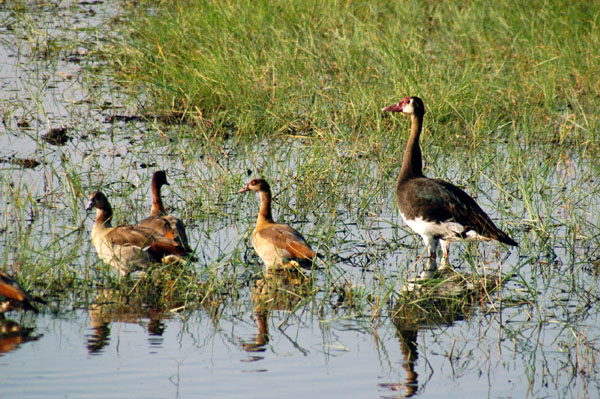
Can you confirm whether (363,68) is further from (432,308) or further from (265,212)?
(432,308)

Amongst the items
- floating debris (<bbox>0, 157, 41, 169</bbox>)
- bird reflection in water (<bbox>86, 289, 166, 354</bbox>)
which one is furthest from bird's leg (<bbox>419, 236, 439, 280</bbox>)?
floating debris (<bbox>0, 157, 41, 169</bbox>)

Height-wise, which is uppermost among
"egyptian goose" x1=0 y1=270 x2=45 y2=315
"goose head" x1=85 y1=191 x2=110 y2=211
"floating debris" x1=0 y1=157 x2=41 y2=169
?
"floating debris" x1=0 y1=157 x2=41 y2=169

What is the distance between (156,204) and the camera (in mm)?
9148

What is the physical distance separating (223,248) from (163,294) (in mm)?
1379

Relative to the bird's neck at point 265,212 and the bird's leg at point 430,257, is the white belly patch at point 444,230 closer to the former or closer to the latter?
the bird's leg at point 430,257

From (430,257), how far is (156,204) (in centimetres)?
266

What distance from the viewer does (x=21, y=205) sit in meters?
9.02

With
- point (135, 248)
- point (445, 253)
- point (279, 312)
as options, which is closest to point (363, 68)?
point (445, 253)

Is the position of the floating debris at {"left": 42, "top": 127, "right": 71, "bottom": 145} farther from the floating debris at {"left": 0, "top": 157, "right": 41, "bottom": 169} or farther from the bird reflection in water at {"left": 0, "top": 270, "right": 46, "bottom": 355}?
the bird reflection in water at {"left": 0, "top": 270, "right": 46, "bottom": 355}

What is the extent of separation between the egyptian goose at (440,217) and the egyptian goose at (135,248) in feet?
7.21

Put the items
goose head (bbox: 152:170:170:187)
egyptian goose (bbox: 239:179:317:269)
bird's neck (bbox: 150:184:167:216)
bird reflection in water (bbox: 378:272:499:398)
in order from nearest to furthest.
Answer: bird reflection in water (bbox: 378:272:499:398) → egyptian goose (bbox: 239:179:317:269) → bird's neck (bbox: 150:184:167:216) → goose head (bbox: 152:170:170:187)

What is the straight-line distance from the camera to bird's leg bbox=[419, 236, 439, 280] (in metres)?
8.56

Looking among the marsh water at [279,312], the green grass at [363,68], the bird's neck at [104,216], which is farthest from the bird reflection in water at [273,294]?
the green grass at [363,68]

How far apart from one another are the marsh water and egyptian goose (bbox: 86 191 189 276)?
0.22 metres
